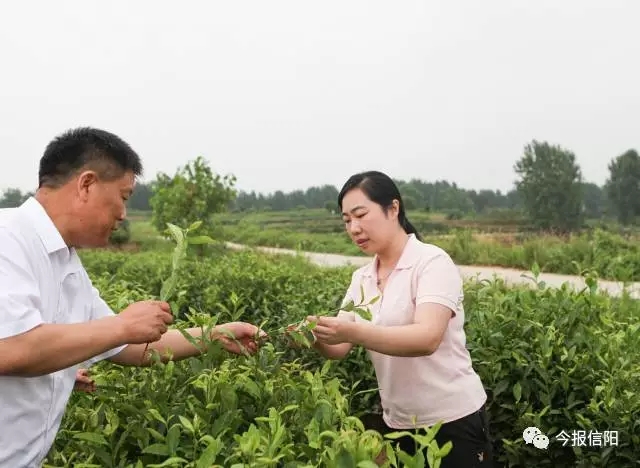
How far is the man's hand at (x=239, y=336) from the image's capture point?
1776mm

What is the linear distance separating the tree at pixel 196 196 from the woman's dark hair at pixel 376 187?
477 inches

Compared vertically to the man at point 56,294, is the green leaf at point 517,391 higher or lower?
lower

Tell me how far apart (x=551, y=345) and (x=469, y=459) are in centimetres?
74

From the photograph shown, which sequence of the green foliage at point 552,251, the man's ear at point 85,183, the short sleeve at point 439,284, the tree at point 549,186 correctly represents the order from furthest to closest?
the tree at point 549,186, the green foliage at point 552,251, the short sleeve at point 439,284, the man's ear at point 85,183

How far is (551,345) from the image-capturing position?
2.60 m

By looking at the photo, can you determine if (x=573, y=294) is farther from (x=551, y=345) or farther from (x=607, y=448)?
(x=607, y=448)

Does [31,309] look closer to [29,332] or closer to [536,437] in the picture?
[29,332]

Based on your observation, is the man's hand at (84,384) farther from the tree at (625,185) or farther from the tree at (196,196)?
the tree at (625,185)

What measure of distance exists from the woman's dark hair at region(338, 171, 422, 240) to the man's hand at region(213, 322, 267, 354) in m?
0.64

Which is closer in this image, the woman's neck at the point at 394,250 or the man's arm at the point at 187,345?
the man's arm at the point at 187,345

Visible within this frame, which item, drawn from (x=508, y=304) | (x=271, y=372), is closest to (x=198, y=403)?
(x=271, y=372)

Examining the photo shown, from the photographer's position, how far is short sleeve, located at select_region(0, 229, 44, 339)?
47.4 inches

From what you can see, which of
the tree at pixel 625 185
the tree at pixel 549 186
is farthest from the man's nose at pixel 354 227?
the tree at pixel 625 185

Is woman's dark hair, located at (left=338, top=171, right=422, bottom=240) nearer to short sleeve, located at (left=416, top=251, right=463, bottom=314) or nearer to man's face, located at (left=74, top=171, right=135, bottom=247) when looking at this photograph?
short sleeve, located at (left=416, top=251, right=463, bottom=314)
